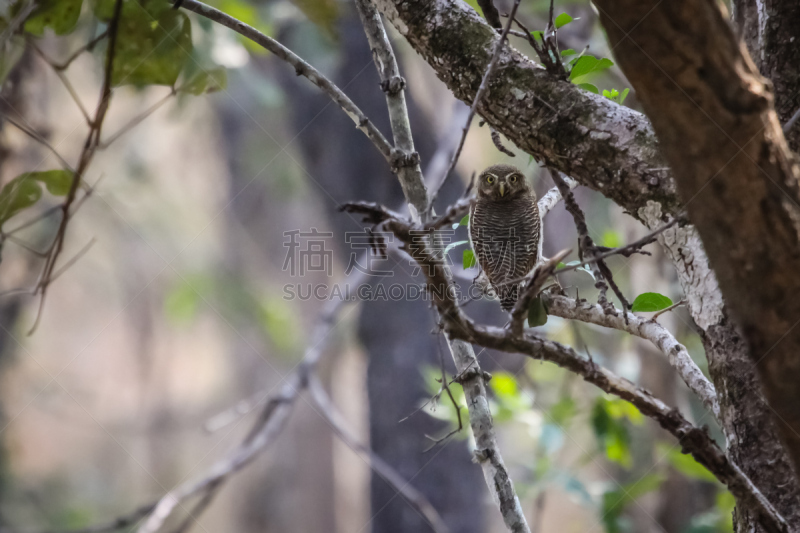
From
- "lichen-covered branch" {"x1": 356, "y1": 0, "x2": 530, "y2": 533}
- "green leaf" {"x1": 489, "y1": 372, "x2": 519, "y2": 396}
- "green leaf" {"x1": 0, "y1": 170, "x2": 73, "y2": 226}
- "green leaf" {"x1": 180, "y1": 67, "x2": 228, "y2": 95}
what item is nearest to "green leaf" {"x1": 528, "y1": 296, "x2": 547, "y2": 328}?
"lichen-covered branch" {"x1": 356, "y1": 0, "x2": 530, "y2": 533}

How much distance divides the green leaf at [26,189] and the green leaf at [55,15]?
42 cm

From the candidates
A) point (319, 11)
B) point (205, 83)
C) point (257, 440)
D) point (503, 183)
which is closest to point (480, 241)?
point (503, 183)

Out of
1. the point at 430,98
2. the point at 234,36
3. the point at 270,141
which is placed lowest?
the point at 234,36

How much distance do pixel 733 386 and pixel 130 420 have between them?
39.8 ft

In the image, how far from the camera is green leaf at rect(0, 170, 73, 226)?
5.45 ft

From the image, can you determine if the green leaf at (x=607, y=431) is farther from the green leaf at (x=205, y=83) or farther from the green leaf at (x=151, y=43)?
the green leaf at (x=151, y=43)

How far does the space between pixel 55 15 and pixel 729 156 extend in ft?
5.81

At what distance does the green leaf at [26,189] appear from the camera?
166 centimetres

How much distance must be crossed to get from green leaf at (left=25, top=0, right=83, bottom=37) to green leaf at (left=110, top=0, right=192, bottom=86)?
0.14 m

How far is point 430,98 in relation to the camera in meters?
5.08

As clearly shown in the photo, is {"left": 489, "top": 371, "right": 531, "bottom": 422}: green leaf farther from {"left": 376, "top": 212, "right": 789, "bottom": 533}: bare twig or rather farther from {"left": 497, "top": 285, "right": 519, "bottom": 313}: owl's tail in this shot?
{"left": 376, "top": 212, "right": 789, "bottom": 533}: bare twig

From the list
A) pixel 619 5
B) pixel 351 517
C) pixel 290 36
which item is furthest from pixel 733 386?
pixel 351 517

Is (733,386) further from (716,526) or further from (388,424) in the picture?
(388,424)

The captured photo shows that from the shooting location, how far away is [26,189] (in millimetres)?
1672
